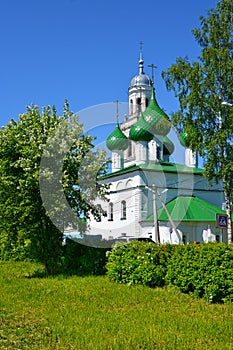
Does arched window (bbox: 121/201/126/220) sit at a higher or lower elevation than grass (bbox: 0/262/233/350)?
higher

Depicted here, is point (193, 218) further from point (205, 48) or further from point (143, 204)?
point (205, 48)

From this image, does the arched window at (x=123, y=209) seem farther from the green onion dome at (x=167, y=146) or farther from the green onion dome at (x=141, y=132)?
the green onion dome at (x=167, y=146)

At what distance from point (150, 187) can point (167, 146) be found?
6.24 metres

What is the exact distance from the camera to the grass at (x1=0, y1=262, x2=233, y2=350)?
21.7 ft

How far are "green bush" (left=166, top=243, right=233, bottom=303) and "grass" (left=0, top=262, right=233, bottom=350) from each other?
12.0 inches

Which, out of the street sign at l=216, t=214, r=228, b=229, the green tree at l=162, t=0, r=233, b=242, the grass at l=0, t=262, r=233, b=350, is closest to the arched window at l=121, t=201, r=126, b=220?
the green tree at l=162, t=0, r=233, b=242

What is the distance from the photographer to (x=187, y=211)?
37500 millimetres

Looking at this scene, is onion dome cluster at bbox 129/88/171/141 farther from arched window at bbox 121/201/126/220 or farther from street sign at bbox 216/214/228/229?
street sign at bbox 216/214/228/229

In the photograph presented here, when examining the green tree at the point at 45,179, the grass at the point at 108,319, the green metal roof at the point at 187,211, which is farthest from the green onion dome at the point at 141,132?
the grass at the point at 108,319

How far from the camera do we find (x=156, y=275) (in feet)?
39.8

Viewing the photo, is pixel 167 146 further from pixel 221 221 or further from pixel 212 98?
pixel 221 221

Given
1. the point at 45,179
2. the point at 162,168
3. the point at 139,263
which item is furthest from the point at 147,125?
the point at 139,263

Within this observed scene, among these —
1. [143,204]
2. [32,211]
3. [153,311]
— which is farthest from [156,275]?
[143,204]

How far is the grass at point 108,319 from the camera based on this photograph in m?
6.62
